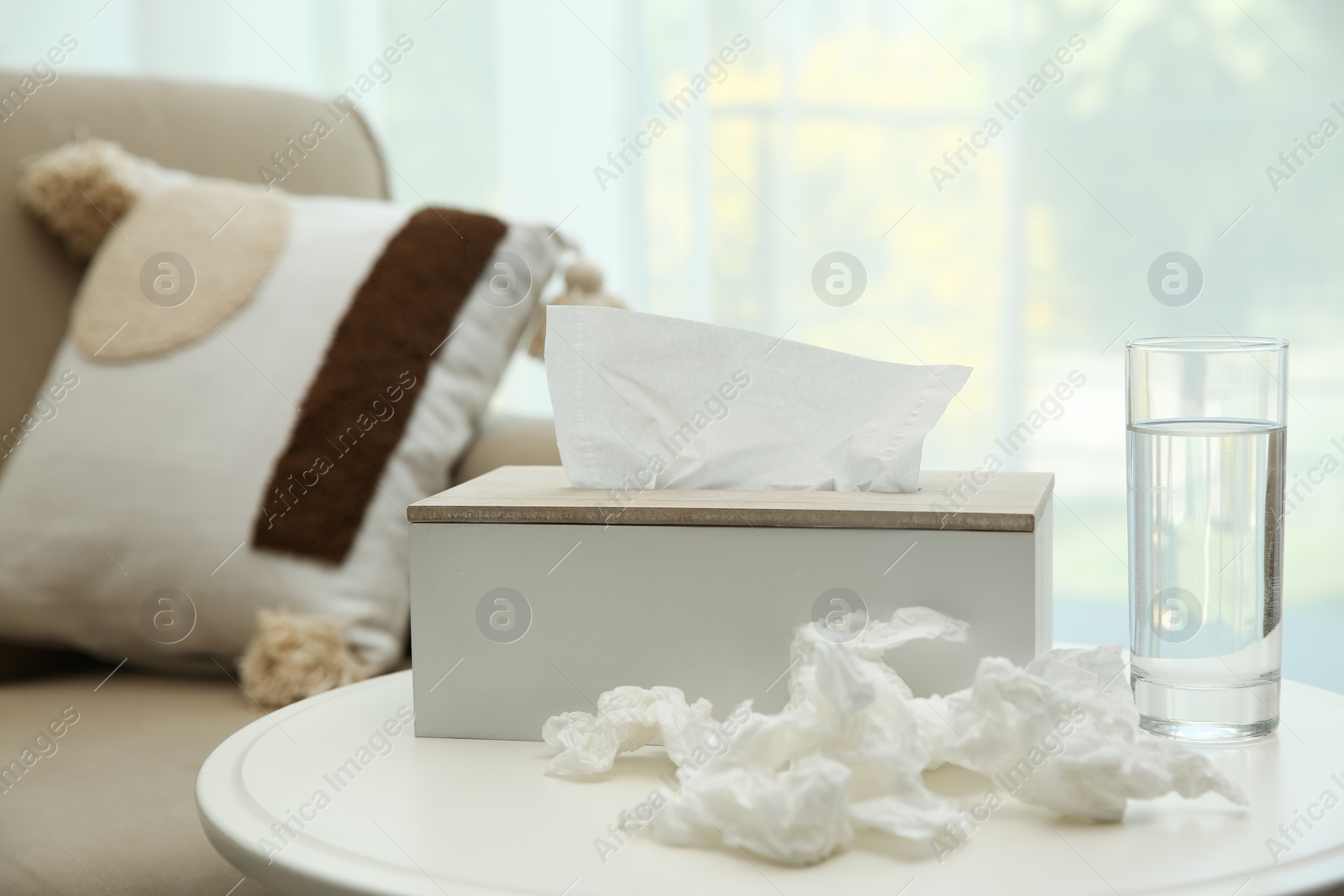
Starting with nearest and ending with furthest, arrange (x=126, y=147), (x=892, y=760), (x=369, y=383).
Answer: (x=892, y=760), (x=369, y=383), (x=126, y=147)

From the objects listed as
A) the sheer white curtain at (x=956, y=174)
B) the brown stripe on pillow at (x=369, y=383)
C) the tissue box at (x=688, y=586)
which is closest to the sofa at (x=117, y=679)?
the brown stripe on pillow at (x=369, y=383)

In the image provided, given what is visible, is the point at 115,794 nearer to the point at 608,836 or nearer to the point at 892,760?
the point at 608,836

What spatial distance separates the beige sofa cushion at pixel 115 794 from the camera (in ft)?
2.43

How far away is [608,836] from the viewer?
0.54 m

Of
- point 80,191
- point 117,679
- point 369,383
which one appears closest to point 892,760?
point 369,383

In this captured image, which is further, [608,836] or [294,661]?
[294,661]

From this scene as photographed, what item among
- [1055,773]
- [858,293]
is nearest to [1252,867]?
[1055,773]

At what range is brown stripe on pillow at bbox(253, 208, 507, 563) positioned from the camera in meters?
1.02

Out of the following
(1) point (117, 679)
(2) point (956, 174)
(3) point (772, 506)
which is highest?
(2) point (956, 174)

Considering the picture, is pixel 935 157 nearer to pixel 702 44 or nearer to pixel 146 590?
pixel 702 44

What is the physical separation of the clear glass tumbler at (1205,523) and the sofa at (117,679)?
575 mm

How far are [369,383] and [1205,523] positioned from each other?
0.72 metres

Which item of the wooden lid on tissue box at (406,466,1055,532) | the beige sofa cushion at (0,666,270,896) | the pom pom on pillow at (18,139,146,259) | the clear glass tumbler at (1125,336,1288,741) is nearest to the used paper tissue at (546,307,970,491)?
the wooden lid on tissue box at (406,466,1055,532)

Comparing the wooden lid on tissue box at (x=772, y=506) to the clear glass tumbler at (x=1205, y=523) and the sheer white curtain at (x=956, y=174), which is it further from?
the sheer white curtain at (x=956, y=174)
